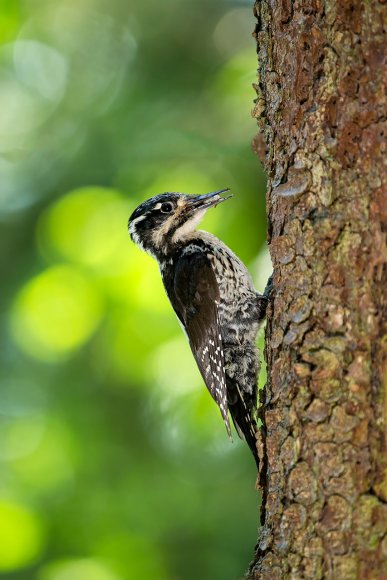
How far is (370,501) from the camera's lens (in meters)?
2.06

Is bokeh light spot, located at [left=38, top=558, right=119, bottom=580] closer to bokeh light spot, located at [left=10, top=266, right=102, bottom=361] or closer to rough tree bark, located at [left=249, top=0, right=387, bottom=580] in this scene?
bokeh light spot, located at [left=10, top=266, right=102, bottom=361]

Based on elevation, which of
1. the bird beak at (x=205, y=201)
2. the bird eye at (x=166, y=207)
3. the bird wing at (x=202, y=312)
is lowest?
the bird wing at (x=202, y=312)

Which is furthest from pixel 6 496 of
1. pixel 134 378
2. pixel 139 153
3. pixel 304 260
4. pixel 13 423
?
pixel 304 260

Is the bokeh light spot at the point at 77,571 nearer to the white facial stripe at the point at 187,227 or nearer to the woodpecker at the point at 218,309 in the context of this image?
the woodpecker at the point at 218,309

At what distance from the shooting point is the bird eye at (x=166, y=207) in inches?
162

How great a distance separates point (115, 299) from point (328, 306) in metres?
2.32

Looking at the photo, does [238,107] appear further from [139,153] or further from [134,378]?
[134,378]

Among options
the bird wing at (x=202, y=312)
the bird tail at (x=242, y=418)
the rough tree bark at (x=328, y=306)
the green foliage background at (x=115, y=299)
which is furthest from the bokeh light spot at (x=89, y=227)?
the rough tree bark at (x=328, y=306)

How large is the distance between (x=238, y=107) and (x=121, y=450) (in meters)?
2.10

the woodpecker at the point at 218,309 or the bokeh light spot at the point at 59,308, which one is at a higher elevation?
the bokeh light spot at the point at 59,308

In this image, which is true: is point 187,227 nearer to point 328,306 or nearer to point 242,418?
point 242,418

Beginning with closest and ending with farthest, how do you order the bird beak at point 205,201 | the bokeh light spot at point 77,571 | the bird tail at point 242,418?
the bird tail at point 242,418
the bird beak at point 205,201
the bokeh light spot at point 77,571

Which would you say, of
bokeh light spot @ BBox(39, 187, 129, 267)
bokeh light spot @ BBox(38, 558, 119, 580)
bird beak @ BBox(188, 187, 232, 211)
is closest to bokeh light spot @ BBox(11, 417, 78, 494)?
bokeh light spot @ BBox(38, 558, 119, 580)

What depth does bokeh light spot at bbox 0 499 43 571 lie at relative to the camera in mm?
4410
